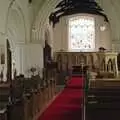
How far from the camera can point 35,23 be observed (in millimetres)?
22297

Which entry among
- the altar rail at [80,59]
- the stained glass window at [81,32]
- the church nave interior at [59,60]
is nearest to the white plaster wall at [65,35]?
the church nave interior at [59,60]

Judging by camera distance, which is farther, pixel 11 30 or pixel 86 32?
pixel 86 32

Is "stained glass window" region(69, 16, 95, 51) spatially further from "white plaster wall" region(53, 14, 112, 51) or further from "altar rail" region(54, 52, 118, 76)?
"altar rail" region(54, 52, 118, 76)

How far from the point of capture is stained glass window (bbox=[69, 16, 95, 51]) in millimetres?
32406

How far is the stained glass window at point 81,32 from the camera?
32406mm

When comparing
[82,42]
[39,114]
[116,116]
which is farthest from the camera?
[82,42]

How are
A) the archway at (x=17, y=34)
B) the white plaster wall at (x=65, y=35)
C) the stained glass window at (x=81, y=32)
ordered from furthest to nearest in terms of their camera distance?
the stained glass window at (x=81, y=32)
the white plaster wall at (x=65, y=35)
the archway at (x=17, y=34)

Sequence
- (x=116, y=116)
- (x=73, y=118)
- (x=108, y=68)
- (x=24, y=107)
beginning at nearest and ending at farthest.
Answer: (x=116, y=116)
(x=24, y=107)
(x=73, y=118)
(x=108, y=68)

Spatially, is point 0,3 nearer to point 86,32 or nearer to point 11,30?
point 11,30

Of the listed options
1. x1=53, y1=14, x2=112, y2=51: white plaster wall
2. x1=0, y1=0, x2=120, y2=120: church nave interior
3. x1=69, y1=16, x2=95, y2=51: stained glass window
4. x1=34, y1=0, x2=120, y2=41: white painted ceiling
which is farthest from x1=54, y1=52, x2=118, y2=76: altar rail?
x1=34, y1=0, x2=120, y2=41: white painted ceiling

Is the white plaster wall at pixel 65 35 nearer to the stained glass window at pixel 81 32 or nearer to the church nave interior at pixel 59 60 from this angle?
the church nave interior at pixel 59 60

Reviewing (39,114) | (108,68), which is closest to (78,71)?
(108,68)

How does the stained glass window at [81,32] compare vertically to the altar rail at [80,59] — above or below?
Result: above

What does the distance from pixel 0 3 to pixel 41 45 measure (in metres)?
6.91
